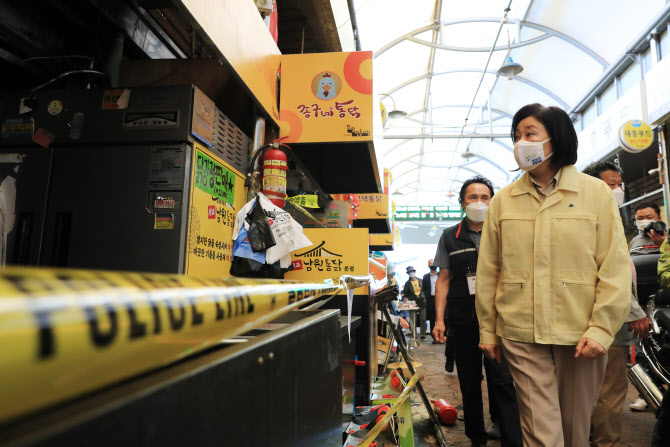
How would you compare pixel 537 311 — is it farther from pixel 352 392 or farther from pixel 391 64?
pixel 391 64

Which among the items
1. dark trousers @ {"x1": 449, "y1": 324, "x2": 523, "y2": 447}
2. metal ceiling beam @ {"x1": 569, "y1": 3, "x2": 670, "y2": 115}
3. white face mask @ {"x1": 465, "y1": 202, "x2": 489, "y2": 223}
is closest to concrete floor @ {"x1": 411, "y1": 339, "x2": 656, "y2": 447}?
dark trousers @ {"x1": 449, "y1": 324, "x2": 523, "y2": 447}

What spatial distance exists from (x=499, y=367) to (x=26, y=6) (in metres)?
3.06

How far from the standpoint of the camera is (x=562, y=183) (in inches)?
68.1

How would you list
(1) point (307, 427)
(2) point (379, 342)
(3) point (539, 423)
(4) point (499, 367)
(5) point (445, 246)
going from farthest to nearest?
(2) point (379, 342) → (5) point (445, 246) → (4) point (499, 367) → (3) point (539, 423) → (1) point (307, 427)

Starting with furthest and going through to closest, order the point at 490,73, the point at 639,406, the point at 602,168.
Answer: the point at 490,73, the point at 639,406, the point at 602,168

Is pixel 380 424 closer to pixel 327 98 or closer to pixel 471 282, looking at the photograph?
pixel 471 282

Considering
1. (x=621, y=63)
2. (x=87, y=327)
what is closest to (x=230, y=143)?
(x=87, y=327)

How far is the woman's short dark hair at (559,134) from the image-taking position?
1.81 metres

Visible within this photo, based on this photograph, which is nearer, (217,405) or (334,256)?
(217,405)

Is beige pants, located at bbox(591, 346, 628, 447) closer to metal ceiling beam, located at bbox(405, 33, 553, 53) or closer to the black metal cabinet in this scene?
the black metal cabinet

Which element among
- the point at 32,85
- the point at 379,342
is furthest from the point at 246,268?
the point at 379,342

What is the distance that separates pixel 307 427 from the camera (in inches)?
30.4

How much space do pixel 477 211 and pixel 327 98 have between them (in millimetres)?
1234

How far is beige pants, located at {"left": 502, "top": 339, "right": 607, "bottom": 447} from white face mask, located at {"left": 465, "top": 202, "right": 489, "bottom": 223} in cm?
111
